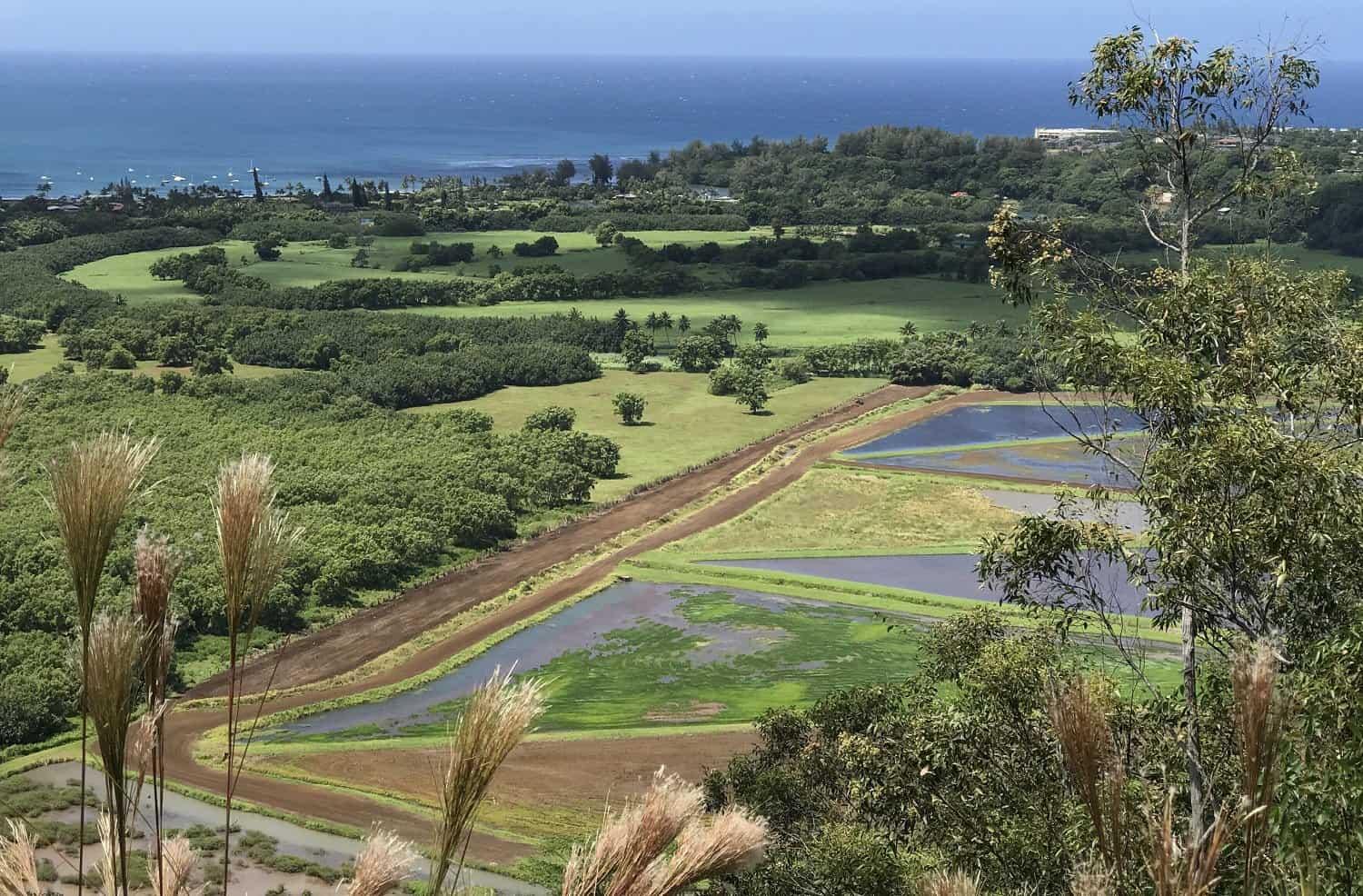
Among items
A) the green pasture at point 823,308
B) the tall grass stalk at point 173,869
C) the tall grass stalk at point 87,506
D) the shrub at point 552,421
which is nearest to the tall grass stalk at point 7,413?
the tall grass stalk at point 87,506

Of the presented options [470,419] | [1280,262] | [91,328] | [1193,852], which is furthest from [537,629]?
[91,328]

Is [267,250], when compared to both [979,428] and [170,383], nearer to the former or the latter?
[170,383]

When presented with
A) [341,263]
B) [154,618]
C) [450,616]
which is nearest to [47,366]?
[341,263]

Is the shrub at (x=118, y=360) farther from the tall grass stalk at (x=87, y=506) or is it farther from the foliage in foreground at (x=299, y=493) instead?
the tall grass stalk at (x=87, y=506)

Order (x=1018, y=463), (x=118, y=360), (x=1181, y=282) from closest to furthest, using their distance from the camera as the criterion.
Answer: (x=1181, y=282) < (x=1018, y=463) < (x=118, y=360)

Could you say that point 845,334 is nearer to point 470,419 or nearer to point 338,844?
point 470,419

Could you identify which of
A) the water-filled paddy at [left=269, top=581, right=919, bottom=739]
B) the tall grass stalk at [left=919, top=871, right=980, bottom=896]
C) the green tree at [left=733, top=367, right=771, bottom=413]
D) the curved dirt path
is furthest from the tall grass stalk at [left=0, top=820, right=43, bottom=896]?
the green tree at [left=733, top=367, right=771, bottom=413]
